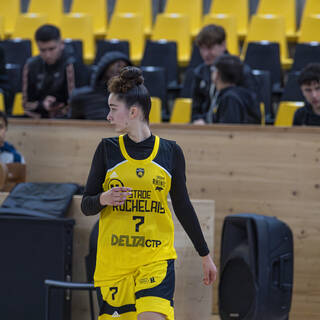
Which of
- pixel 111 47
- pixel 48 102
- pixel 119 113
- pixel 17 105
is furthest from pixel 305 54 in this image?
pixel 119 113

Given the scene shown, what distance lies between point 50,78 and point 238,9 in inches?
107

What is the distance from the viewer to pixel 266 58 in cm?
653

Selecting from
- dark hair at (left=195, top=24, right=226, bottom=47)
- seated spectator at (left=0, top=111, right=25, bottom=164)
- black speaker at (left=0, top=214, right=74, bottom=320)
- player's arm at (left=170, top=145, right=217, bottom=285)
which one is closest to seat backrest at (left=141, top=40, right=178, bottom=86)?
dark hair at (left=195, top=24, right=226, bottom=47)

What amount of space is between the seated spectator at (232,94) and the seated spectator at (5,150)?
126 cm

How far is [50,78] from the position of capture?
18.5ft

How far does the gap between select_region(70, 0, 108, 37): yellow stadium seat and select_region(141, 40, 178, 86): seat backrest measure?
3.90 ft

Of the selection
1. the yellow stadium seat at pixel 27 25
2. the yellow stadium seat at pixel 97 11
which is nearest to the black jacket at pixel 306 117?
the yellow stadium seat at pixel 97 11

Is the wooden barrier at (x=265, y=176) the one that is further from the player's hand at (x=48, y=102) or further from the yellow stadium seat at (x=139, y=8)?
the yellow stadium seat at (x=139, y=8)

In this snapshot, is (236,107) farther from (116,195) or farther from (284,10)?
(284,10)

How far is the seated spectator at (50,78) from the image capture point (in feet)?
18.2

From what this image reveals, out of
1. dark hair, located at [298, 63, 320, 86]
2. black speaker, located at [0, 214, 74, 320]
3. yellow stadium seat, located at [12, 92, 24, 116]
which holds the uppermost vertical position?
dark hair, located at [298, 63, 320, 86]

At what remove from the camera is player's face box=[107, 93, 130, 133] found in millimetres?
2807

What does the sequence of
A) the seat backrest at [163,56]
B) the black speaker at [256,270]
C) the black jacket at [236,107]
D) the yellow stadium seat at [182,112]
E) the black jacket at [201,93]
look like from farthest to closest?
1. the seat backrest at [163,56]
2. the yellow stadium seat at [182,112]
3. the black jacket at [201,93]
4. the black jacket at [236,107]
5. the black speaker at [256,270]

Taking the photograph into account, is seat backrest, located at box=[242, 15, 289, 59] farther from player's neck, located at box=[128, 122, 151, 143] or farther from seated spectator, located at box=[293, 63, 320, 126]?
player's neck, located at box=[128, 122, 151, 143]
